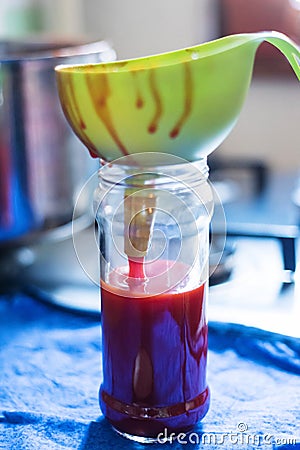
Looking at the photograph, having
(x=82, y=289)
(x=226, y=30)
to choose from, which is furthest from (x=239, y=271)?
(x=226, y=30)

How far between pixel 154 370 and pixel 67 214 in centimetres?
33

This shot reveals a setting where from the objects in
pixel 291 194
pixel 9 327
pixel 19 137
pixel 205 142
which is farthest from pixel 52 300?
pixel 291 194

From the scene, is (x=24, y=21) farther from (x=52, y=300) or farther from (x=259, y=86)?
(x=52, y=300)

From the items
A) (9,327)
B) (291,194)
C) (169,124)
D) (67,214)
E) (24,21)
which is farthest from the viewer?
(24,21)

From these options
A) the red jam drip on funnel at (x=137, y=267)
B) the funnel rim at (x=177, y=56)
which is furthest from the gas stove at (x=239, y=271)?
the funnel rim at (x=177, y=56)

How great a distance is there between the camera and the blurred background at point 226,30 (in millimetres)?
1236

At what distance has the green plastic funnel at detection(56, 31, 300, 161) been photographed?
45 cm

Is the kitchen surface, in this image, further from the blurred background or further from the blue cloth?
the blurred background

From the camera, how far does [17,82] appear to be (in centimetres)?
72

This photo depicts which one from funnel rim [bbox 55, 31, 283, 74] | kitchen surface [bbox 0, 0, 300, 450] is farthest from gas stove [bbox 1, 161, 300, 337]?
funnel rim [bbox 55, 31, 283, 74]

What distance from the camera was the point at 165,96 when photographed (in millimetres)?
450

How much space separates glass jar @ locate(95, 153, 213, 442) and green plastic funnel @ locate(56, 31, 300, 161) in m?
0.03

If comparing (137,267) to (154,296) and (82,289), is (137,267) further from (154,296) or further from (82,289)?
(82,289)

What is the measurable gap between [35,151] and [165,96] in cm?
33
